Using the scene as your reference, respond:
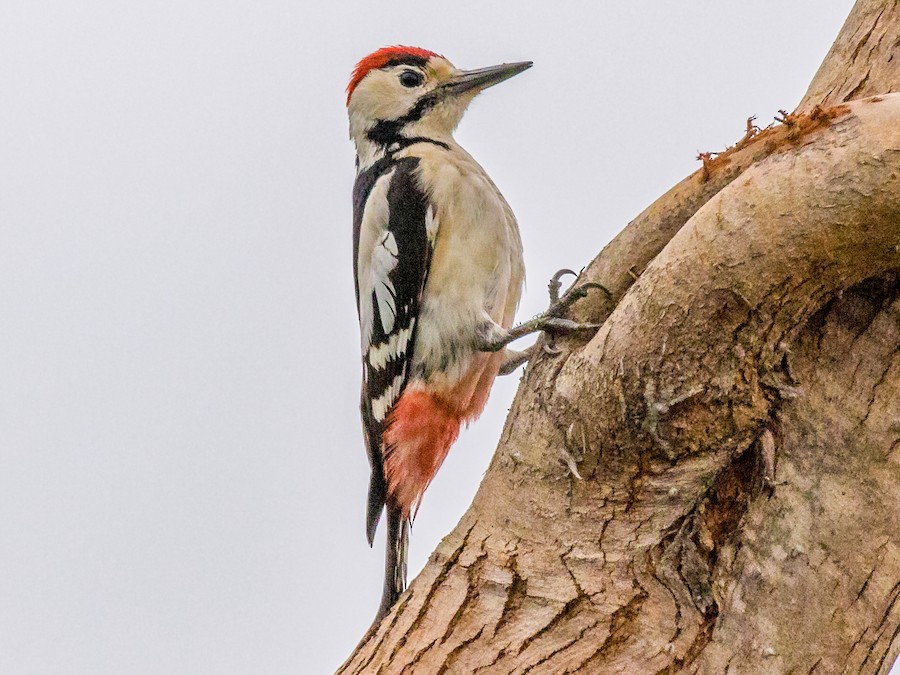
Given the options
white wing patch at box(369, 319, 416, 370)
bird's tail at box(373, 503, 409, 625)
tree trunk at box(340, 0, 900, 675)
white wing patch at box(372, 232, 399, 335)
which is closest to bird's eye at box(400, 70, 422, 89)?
white wing patch at box(372, 232, 399, 335)

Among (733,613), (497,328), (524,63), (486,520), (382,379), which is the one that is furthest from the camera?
(524,63)

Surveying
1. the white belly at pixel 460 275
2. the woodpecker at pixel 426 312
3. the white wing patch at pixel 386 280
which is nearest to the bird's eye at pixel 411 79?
the woodpecker at pixel 426 312

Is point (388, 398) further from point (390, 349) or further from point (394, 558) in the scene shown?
point (394, 558)

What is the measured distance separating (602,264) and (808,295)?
0.65 meters

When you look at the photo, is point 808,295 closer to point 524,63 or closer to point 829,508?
point 829,508

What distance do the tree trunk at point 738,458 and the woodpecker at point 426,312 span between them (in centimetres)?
106

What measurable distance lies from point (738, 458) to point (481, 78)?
8.19ft

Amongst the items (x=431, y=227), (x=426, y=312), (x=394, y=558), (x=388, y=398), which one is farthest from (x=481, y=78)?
(x=394, y=558)

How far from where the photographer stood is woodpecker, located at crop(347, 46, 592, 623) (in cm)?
367

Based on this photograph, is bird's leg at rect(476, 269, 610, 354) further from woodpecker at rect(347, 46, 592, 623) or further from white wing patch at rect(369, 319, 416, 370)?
white wing patch at rect(369, 319, 416, 370)

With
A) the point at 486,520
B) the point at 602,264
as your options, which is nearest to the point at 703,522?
the point at 486,520

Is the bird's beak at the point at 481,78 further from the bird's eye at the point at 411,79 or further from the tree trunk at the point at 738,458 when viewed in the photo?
the tree trunk at the point at 738,458

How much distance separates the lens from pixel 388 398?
3.80 meters

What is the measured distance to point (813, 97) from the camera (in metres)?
2.79
